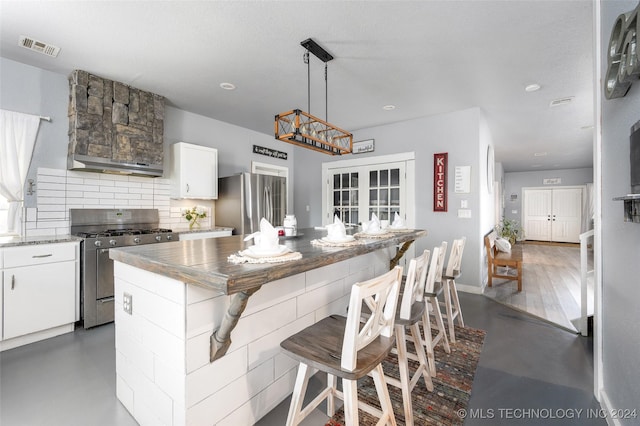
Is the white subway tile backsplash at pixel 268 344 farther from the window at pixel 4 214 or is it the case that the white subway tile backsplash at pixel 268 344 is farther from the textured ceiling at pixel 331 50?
the window at pixel 4 214

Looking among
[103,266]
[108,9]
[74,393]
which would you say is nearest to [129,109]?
[108,9]

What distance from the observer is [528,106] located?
4023 millimetres

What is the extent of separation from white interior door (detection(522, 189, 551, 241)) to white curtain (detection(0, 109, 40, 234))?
13.1 metres

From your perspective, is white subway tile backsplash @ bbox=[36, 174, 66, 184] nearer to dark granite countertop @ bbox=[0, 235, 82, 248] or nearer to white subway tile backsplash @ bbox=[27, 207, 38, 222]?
Answer: white subway tile backsplash @ bbox=[27, 207, 38, 222]

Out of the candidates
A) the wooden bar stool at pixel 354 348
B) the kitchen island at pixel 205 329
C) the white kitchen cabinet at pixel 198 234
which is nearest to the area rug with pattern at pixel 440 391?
the wooden bar stool at pixel 354 348

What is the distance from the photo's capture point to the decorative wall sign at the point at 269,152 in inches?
206

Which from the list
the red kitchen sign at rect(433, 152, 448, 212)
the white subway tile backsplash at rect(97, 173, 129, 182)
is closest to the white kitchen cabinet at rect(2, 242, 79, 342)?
the white subway tile backsplash at rect(97, 173, 129, 182)

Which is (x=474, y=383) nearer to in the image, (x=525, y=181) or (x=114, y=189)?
(x=114, y=189)

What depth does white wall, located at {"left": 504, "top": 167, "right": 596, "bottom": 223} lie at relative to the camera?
959 centimetres

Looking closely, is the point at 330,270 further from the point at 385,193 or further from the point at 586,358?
the point at 385,193

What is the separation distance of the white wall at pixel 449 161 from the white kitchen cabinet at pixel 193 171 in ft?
8.64

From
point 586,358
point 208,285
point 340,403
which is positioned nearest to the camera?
point 208,285

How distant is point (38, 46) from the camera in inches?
98.9

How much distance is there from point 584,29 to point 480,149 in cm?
188
